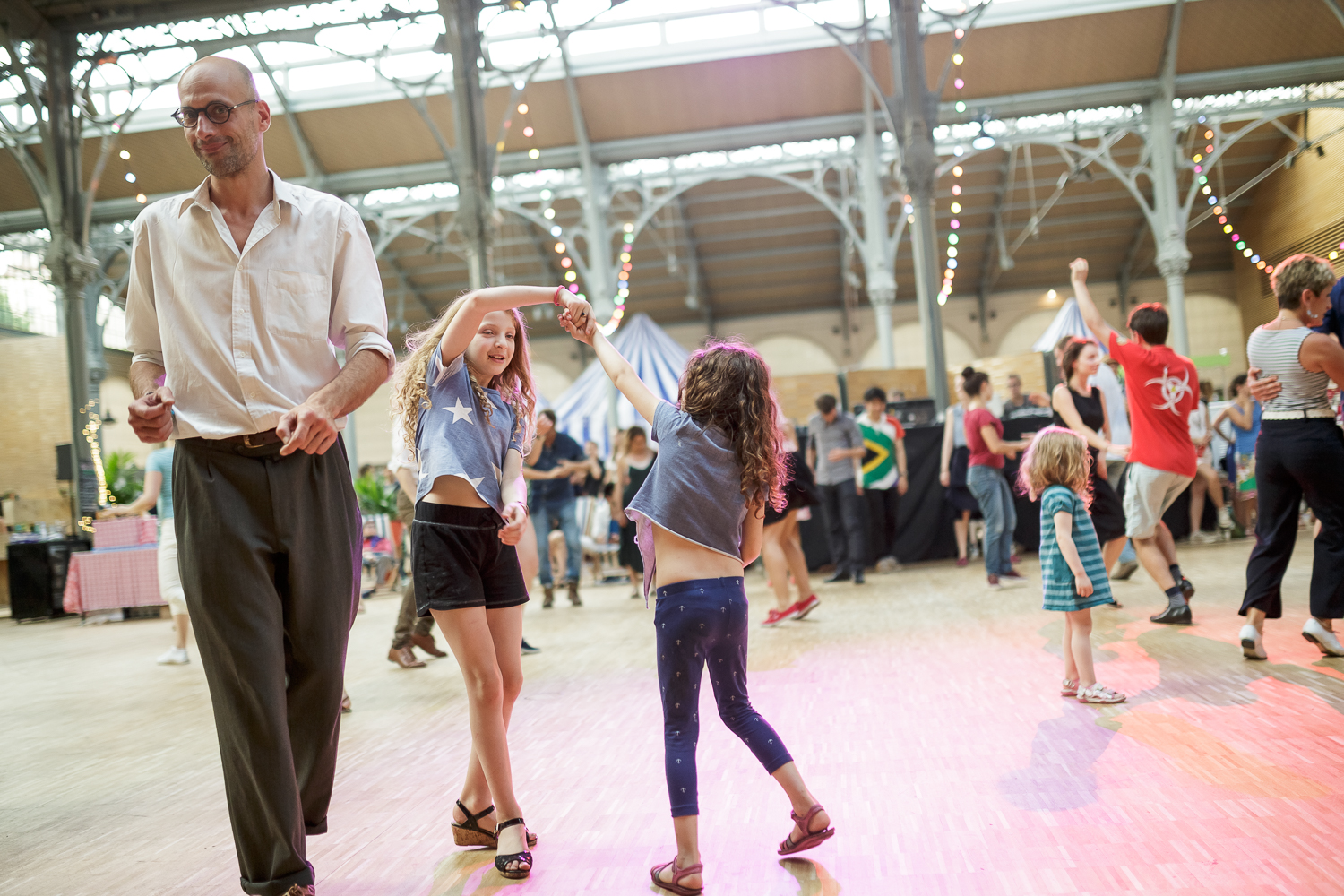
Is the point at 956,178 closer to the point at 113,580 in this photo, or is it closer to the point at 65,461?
the point at 65,461

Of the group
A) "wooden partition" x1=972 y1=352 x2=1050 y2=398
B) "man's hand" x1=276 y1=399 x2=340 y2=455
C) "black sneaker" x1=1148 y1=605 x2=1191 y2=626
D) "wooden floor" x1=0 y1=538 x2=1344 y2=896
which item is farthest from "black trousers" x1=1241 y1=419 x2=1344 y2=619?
"wooden partition" x1=972 y1=352 x2=1050 y2=398

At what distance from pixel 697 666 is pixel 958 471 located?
7594 millimetres

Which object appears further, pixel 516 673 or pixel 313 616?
pixel 516 673

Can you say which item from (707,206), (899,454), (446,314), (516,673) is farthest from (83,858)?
(707,206)

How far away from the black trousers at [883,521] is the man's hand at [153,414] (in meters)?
8.60

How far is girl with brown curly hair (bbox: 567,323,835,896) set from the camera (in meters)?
2.29

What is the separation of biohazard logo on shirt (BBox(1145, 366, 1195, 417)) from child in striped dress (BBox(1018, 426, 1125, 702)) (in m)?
1.43

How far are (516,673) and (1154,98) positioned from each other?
1941 cm

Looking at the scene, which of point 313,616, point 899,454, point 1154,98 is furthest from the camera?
point 1154,98

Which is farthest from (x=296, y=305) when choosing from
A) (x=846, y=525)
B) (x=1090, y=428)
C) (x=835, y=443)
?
(x=846, y=525)

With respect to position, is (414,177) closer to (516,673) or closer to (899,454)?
(899,454)

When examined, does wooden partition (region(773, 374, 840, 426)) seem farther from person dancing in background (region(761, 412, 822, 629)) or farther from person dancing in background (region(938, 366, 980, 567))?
person dancing in background (region(761, 412, 822, 629))

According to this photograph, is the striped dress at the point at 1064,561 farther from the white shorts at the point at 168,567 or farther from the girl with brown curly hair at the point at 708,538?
the white shorts at the point at 168,567

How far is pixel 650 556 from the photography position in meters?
2.43
